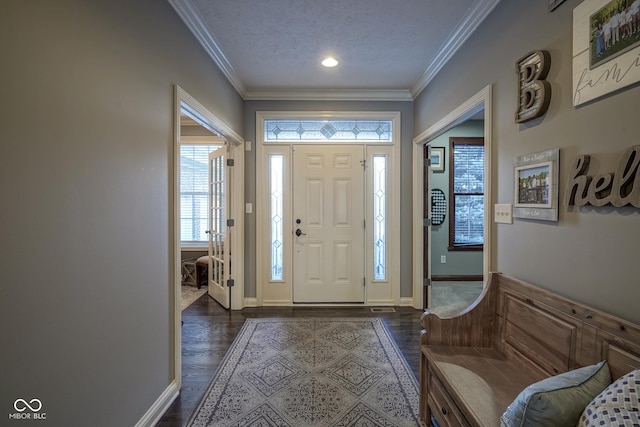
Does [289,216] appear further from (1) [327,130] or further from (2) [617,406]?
(2) [617,406]

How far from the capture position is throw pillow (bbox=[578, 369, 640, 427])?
0.76 m

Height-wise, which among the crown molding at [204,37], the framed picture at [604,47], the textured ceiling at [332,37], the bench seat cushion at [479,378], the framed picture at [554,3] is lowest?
the bench seat cushion at [479,378]

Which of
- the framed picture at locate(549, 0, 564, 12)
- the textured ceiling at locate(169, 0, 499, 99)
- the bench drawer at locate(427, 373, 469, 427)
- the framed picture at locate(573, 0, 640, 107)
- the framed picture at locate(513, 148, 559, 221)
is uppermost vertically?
the textured ceiling at locate(169, 0, 499, 99)

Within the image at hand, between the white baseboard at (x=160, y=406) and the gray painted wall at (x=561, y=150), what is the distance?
2.23 m

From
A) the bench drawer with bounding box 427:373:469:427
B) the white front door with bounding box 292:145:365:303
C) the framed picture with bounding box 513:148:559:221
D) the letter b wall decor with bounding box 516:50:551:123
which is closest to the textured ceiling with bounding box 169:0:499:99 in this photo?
the letter b wall decor with bounding box 516:50:551:123

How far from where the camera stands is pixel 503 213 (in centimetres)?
176

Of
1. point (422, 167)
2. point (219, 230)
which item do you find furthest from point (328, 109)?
point (219, 230)

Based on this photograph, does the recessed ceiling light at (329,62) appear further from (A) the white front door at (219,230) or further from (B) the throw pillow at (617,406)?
(B) the throw pillow at (617,406)

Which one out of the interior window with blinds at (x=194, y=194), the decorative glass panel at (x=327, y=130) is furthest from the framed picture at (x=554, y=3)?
the interior window with blinds at (x=194, y=194)

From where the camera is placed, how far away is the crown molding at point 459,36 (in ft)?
6.28

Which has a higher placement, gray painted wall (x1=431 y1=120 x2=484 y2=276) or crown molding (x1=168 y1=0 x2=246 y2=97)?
crown molding (x1=168 y1=0 x2=246 y2=97)

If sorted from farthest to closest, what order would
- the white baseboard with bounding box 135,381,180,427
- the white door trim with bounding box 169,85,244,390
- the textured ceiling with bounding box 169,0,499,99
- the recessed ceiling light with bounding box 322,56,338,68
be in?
the recessed ceiling light with bounding box 322,56,338,68
the textured ceiling with bounding box 169,0,499,99
the white door trim with bounding box 169,85,244,390
the white baseboard with bounding box 135,381,180,427

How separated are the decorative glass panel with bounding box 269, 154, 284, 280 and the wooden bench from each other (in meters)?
2.25

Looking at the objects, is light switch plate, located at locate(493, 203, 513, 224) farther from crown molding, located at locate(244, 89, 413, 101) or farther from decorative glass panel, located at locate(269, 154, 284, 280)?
decorative glass panel, located at locate(269, 154, 284, 280)
